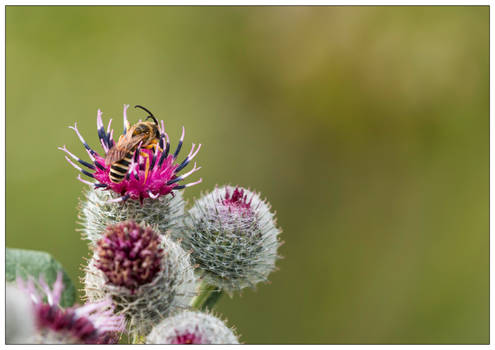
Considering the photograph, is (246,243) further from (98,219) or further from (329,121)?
(329,121)

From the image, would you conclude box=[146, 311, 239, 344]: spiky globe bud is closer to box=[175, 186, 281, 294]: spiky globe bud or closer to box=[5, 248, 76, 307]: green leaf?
box=[175, 186, 281, 294]: spiky globe bud

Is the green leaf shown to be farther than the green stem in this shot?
No

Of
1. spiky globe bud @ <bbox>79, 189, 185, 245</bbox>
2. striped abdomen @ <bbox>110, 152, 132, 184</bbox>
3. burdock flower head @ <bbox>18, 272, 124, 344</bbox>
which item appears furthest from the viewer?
spiky globe bud @ <bbox>79, 189, 185, 245</bbox>

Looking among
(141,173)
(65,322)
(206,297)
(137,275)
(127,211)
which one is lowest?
(206,297)

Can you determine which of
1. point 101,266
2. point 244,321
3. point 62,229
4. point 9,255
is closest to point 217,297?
point 101,266

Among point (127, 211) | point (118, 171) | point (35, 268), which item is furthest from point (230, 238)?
point (35, 268)

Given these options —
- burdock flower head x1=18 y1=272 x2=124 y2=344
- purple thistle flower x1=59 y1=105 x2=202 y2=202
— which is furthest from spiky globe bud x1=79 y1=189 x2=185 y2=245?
burdock flower head x1=18 y1=272 x2=124 y2=344

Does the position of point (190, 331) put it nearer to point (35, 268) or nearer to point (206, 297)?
point (206, 297)
